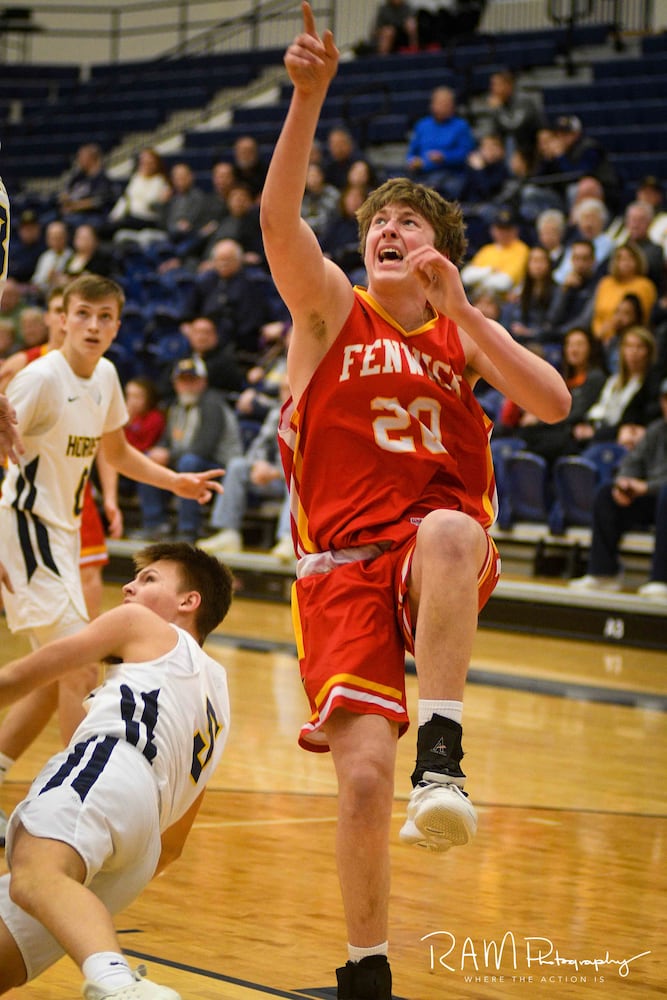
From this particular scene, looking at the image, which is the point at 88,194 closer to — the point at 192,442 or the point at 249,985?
the point at 192,442

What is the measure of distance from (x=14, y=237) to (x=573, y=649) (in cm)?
1203

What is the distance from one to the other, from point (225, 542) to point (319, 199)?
4.46m

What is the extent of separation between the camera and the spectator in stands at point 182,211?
54.1 ft

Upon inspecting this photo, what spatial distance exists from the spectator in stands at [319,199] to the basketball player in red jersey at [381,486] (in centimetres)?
1097

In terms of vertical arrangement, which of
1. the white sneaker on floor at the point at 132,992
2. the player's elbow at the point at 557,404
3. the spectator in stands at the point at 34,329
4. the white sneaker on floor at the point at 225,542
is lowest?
the white sneaker on floor at the point at 225,542

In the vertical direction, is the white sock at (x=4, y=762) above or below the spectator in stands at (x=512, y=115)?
below

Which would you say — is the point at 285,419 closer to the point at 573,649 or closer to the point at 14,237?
the point at 573,649

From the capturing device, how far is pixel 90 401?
5.66 metres

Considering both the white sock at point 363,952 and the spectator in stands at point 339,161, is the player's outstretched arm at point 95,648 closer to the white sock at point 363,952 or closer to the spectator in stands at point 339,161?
the white sock at point 363,952

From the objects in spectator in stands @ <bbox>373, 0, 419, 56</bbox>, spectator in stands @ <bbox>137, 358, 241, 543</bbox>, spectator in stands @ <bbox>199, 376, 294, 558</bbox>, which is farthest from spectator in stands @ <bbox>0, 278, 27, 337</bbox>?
spectator in stands @ <bbox>373, 0, 419, 56</bbox>

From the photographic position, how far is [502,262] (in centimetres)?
1279

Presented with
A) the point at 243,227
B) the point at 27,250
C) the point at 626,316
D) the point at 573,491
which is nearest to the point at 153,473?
the point at 573,491

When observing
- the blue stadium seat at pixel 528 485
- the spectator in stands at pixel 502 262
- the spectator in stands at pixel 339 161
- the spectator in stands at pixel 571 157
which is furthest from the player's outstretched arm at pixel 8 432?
the spectator in stands at pixel 339 161

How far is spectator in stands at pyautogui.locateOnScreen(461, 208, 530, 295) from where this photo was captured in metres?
12.6
